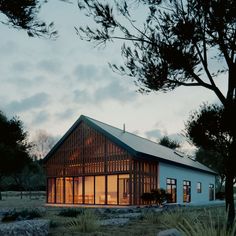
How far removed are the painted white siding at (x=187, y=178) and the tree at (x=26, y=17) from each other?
24103 mm

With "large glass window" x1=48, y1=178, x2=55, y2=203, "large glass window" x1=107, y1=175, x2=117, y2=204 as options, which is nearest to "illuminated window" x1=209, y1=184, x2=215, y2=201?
"large glass window" x1=107, y1=175, x2=117, y2=204

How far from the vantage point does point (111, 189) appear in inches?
1193

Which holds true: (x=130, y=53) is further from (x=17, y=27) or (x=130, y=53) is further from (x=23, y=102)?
(x=23, y=102)

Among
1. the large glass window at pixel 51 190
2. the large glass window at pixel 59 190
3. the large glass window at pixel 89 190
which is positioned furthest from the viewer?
the large glass window at pixel 51 190

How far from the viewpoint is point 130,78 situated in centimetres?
1104

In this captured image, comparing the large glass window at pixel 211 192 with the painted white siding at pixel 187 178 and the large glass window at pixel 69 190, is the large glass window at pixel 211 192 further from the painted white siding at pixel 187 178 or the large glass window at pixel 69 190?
the large glass window at pixel 69 190

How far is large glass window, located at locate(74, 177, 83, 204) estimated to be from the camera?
3288cm

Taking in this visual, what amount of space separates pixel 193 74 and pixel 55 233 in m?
5.41

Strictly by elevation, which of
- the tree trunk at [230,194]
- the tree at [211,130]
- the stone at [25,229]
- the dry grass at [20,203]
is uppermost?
the tree at [211,130]

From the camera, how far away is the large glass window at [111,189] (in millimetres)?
30094

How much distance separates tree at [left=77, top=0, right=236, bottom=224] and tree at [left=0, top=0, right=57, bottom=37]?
201cm

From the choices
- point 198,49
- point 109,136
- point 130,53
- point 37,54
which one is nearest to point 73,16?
point 130,53

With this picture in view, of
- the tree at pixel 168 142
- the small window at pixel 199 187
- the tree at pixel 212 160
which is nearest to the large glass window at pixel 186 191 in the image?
the small window at pixel 199 187

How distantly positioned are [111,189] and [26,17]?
23.6m
